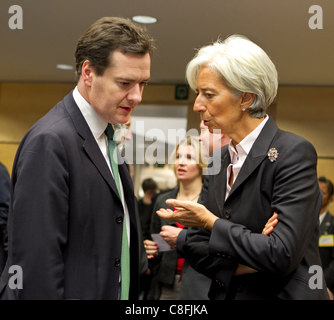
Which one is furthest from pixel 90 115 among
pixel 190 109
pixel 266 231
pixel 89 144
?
pixel 190 109

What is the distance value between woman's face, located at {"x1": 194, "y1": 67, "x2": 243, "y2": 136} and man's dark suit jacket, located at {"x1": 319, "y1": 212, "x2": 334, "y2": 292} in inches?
118

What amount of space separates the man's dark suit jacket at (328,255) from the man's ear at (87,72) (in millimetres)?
3429

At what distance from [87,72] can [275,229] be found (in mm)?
863

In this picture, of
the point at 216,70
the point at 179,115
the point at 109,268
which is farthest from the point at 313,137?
the point at 109,268

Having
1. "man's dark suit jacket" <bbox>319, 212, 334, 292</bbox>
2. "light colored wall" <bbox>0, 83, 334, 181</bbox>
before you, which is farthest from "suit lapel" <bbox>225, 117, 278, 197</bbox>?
"light colored wall" <bbox>0, 83, 334, 181</bbox>

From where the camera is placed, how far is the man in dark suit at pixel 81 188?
3.96ft

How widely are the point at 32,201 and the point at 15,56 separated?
194 inches

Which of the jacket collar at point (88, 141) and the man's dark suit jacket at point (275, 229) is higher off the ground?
the jacket collar at point (88, 141)

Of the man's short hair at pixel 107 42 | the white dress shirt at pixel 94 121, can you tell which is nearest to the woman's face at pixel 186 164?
the white dress shirt at pixel 94 121

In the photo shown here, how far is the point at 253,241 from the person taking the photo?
1.36m

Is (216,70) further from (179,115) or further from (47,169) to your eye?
(179,115)

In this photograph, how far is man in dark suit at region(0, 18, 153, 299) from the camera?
3.96 ft

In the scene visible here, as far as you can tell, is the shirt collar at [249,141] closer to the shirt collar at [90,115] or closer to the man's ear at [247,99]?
the man's ear at [247,99]

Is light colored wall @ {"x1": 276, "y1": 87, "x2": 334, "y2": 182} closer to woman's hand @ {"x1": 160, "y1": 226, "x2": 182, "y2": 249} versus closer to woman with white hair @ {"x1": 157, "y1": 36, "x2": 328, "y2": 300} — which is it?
woman's hand @ {"x1": 160, "y1": 226, "x2": 182, "y2": 249}
